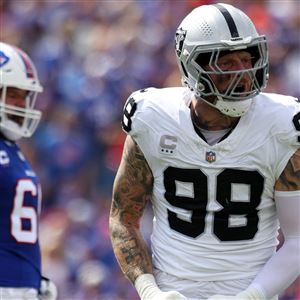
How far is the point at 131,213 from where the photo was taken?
388 centimetres

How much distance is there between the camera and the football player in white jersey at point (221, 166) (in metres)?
Result: 3.57

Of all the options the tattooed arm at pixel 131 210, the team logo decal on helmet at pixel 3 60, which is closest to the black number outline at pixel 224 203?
the tattooed arm at pixel 131 210

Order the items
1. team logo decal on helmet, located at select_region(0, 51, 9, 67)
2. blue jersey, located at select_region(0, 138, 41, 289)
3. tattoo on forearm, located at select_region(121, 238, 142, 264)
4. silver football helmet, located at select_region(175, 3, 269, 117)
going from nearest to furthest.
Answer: silver football helmet, located at select_region(175, 3, 269, 117)
tattoo on forearm, located at select_region(121, 238, 142, 264)
blue jersey, located at select_region(0, 138, 41, 289)
team logo decal on helmet, located at select_region(0, 51, 9, 67)

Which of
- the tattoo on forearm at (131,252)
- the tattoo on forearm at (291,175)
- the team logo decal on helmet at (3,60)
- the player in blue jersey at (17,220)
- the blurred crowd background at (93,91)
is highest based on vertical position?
the tattoo on forearm at (291,175)

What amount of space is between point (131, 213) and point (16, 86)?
1.27m

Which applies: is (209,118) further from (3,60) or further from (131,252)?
(3,60)

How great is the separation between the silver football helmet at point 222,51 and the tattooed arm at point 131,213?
1.12 feet

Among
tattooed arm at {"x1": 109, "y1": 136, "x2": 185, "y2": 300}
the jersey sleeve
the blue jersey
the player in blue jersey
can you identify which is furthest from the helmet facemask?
the jersey sleeve

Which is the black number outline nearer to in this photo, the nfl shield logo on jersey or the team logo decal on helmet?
the nfl shield logo on jersey

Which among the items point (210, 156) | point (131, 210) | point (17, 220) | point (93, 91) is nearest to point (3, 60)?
point (17, 220)

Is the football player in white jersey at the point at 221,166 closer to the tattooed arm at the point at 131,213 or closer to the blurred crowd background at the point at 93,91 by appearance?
the tattooed arm at the point at 131,213

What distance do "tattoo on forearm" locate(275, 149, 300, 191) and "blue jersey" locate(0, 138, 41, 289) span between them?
4.56 ft

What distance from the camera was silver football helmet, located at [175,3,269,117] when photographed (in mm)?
3533

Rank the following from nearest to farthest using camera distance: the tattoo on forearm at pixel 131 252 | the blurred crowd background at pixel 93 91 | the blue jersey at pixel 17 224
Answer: the tattoo on forearm at pixel 131 252, the blue jersey at pixel 17 224, the blurred crowd background at pixel 93 91
